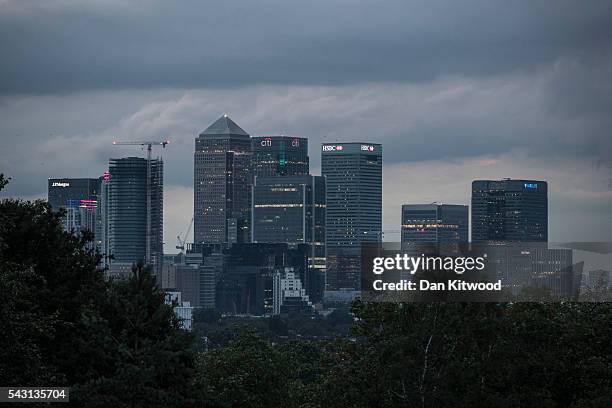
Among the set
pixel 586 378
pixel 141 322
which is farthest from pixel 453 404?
pixel 141 322

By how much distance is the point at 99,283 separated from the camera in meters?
53.1

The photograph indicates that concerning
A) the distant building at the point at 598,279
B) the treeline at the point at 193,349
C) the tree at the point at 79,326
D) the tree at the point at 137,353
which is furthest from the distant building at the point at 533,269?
the tree at the point at 79,326

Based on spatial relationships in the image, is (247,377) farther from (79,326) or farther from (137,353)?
(137,353)

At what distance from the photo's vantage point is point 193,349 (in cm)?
5256

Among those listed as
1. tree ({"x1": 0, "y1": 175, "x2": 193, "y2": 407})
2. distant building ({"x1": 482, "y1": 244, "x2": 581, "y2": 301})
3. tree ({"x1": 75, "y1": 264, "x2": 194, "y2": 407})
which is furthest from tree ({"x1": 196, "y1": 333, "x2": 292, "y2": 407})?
tree ({"x1": 75, "y1": 264, "x2": 194, "y2": 407})

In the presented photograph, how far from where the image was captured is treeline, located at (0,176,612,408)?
44.3 meters

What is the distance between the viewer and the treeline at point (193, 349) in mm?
44344

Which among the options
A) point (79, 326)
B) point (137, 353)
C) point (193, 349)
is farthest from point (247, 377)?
point (137, 353)

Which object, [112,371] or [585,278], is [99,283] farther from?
[585,278]

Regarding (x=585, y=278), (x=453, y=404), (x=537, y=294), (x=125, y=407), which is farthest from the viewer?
(x=537, y=294)

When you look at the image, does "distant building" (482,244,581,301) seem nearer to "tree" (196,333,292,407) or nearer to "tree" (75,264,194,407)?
"tree" (75,264,194,407)

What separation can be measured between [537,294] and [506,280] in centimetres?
1197

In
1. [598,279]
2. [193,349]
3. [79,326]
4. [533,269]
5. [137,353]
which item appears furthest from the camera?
[533,269]

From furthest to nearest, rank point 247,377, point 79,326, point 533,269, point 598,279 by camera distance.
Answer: point 247,377
point 533,269
point 598,279
point 79,326
